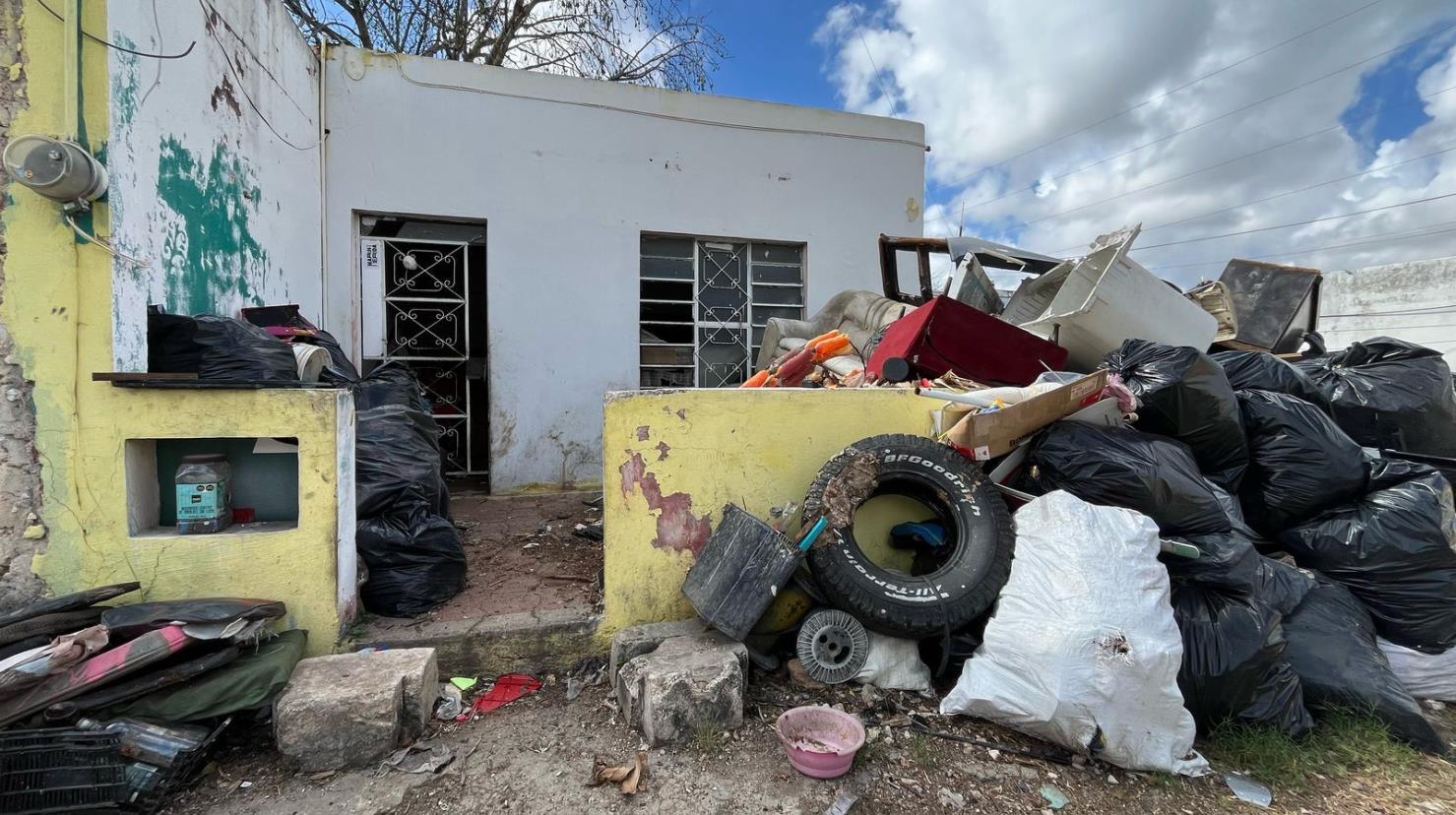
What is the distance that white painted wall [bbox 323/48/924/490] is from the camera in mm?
4781

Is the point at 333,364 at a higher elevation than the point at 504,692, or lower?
higher

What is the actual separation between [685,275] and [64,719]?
473cm

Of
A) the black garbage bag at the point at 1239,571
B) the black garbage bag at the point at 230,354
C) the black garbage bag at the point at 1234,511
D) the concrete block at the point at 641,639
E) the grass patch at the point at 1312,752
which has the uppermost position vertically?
the black garbage bag at the point at 230,354

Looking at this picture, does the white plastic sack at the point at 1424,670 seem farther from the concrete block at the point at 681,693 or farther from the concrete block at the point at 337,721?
the concrete block at the point at 337,721

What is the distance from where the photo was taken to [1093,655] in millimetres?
1982

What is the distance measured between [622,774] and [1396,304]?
15.8 m

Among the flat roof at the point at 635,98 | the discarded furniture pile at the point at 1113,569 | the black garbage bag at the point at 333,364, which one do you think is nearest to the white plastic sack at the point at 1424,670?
the discarded furniture pile at the point at 1113,569

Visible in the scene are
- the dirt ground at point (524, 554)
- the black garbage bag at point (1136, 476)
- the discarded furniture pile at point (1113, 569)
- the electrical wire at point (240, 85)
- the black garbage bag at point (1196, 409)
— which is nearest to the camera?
the discarded furniture pile at point (1113, 569)

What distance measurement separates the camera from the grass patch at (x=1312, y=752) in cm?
209

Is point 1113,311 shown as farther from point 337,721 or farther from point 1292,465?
point 337,721

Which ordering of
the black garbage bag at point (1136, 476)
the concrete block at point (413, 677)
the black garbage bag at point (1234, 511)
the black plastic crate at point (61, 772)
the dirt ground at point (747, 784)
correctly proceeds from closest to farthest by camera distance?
1. the black plastic crate at point (61, 772)
2. the dirt ground at point (747, 784)
3. the concrete block at point (413, 677)
4. the black garbage bag at point (1136, 476)
5. the black garbage bag at point (1234, 511)

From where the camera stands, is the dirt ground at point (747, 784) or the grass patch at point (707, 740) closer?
the dirt ground at point (747, 784)

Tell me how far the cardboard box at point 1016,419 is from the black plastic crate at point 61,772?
310cm

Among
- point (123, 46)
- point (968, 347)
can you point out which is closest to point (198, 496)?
point (123, 46)
